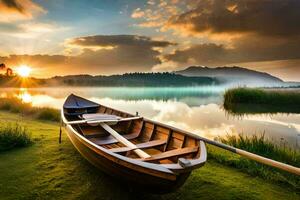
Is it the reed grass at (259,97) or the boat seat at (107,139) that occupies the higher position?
the reed grass at (259,97)

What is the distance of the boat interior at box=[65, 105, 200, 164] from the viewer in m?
3.88

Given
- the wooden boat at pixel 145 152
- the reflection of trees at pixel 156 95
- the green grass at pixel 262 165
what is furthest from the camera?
the reflection of trees at pixel 156 95

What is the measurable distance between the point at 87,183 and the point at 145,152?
4.18 feet

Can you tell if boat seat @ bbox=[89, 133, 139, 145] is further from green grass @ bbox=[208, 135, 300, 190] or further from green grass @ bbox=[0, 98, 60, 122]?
green grass @ bbox=[0, 98, 60, 122]

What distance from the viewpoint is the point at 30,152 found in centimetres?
557

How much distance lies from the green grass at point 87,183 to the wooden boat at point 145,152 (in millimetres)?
442

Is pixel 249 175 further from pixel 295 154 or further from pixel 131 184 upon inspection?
pixel 131 184

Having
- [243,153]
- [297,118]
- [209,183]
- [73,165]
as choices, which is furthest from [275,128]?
[73,165]

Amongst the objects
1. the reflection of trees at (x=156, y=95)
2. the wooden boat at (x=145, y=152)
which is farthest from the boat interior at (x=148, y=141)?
the reflection of trees at (x=156, y=95)

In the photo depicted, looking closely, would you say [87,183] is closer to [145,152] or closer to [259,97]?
[145,152]

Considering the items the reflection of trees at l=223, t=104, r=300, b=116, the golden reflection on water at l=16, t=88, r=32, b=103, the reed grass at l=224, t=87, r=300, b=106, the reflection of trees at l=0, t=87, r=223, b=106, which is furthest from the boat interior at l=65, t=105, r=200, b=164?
the reflection of trees at l=0, t=87, r=223, b=106

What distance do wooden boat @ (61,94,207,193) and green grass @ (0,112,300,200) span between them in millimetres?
442

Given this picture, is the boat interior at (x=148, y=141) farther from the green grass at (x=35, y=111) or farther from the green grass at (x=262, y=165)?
the green grass at (x=35, y=111)

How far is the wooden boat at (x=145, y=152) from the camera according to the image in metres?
2.83
